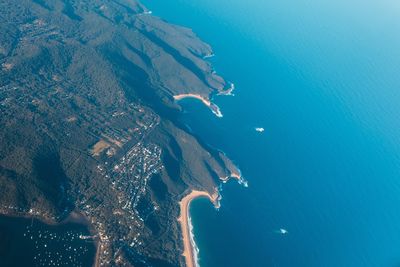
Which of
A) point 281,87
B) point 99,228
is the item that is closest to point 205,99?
point 281,87

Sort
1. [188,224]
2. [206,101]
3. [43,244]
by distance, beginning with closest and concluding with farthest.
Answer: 1. [43,244]
2. [188,224]
3. [206,101]

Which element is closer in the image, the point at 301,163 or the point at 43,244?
the point at 43,244

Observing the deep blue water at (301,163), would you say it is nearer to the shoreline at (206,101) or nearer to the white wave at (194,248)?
the white wave at (194,248)

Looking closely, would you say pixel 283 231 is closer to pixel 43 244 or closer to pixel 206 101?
pixel 43 244

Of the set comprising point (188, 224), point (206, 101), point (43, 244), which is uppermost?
point (206, 101)

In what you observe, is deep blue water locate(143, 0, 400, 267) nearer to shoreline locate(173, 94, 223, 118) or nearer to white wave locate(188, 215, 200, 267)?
white wave locate(188, 215, 200, 267)

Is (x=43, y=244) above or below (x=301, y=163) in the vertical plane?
below

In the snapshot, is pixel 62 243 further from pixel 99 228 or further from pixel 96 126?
pixel 96 126

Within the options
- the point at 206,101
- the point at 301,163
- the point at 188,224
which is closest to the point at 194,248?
the point at 188,224
